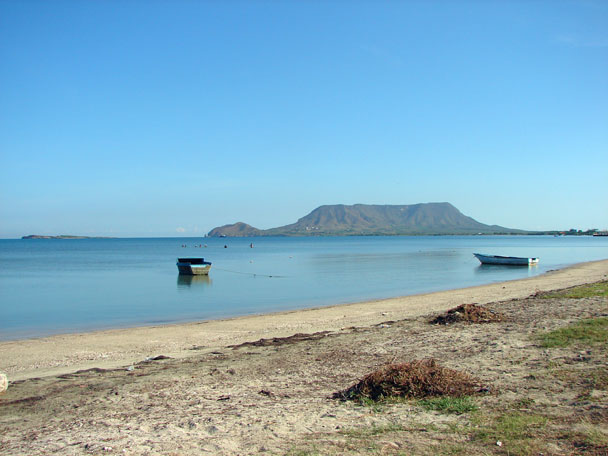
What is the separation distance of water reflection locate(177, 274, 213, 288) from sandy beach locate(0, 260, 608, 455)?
20023 millimetres

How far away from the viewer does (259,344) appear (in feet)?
44.0

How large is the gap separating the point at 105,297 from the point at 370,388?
1008 inches

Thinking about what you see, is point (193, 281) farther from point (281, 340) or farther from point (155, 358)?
point (155, 358)

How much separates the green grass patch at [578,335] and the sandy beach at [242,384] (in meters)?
0.43

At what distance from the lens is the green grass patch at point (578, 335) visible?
1053cm

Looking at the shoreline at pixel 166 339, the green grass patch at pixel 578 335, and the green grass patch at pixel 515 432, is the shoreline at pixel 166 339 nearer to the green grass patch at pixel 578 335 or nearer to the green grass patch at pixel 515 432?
the green grass patch at pixel 578 335

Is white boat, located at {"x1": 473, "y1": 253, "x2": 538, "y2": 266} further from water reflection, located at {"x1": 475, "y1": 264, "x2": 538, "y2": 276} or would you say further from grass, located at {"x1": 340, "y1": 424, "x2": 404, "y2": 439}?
grass, located at {"x1": 340, "y1": 424, "x2": 404, "y2": 439}

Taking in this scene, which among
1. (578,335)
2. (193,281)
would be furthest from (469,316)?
(193,281)

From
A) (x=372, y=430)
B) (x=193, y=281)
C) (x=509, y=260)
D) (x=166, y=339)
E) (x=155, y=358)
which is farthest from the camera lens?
(x=509, y=260)

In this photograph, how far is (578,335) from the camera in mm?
11117

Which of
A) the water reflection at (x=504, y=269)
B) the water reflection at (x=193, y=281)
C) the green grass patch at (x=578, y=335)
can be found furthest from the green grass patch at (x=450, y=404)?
the water reflection at (x=504, y=269)

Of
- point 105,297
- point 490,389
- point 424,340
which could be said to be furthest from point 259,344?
point 105,297

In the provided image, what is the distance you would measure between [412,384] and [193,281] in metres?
33.4

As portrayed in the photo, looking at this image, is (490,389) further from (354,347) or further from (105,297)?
(105,297)
